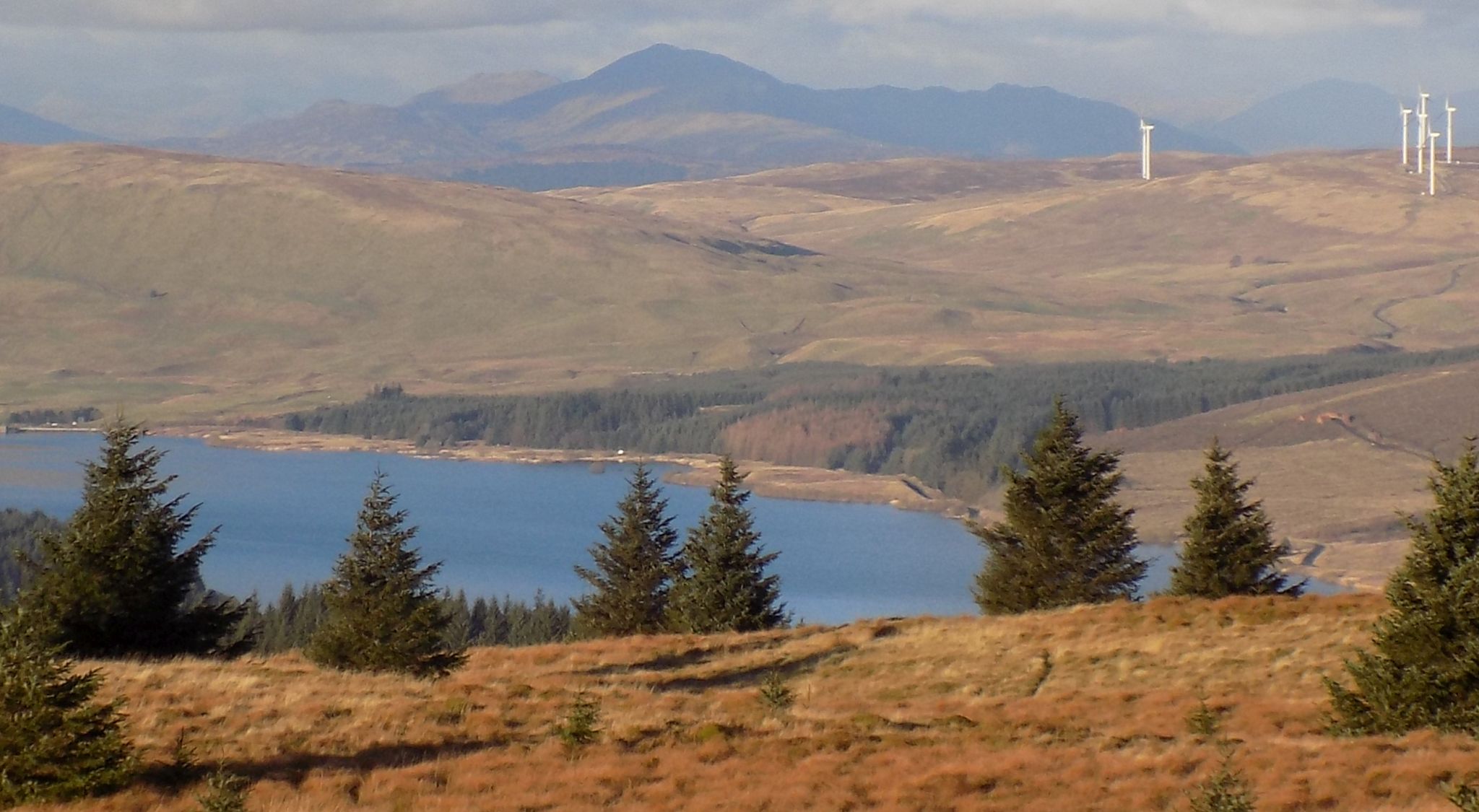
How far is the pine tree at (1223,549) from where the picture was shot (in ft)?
157

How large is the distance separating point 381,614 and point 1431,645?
19.7 m

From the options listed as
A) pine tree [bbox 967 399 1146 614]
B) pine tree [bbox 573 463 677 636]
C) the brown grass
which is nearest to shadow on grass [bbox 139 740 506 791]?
the brown grass

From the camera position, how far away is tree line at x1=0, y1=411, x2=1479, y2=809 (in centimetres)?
1858

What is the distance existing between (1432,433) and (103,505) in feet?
612

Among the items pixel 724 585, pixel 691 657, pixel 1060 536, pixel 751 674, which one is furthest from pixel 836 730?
pixel 1060 536

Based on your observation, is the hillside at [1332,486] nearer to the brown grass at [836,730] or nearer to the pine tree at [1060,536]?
the pine tree at [1060,536]

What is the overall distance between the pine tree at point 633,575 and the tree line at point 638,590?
81mm

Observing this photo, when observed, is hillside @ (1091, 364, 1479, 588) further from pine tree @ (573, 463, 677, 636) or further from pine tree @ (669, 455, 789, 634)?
pine tree @ (669, 455, 789, 634)

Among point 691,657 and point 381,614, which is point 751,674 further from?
point 381,614

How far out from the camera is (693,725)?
79.6 feet

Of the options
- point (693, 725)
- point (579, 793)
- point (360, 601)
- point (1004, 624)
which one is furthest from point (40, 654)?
point (1004, 624)

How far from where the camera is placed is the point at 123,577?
3416 centimetres

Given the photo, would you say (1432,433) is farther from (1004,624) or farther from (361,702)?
(361,702)

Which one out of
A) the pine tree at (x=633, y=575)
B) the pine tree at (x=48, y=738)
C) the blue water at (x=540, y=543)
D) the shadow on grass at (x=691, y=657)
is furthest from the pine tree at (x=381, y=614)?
the blue water at (x=540, y=543)
